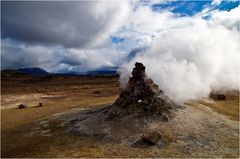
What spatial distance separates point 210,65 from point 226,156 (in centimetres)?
3706

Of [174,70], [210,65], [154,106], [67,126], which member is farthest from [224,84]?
[67,126]

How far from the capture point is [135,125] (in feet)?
82.0

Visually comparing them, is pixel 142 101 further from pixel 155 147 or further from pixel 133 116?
pixel 155 147

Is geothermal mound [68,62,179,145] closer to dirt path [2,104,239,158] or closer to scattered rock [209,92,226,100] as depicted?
dirt path [2,104,239,158]

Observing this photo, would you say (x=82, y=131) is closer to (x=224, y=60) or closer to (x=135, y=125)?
(x=135, y=125)

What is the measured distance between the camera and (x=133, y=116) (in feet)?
86.4

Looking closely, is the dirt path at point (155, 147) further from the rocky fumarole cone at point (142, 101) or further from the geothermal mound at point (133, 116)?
the rocky fumarole cone at point (142, 101)

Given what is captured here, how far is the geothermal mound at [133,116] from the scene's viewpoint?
2392 cm

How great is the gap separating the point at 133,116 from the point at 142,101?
2053mm

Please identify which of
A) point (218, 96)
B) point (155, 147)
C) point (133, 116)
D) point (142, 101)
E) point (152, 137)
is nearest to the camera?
point (155, 147)

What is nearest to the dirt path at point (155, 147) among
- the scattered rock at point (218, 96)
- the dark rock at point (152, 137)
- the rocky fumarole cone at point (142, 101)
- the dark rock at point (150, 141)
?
the dark rock at point (150, 141)

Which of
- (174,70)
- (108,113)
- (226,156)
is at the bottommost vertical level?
(226,156)

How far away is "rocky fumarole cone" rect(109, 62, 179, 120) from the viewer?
87.7 ft

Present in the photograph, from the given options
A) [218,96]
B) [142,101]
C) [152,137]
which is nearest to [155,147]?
[152,137]
